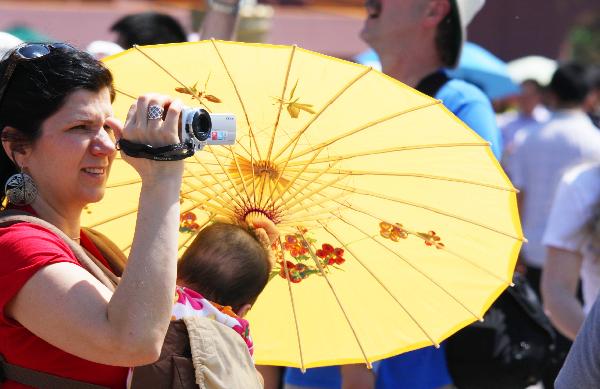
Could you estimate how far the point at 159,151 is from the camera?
1908 mm

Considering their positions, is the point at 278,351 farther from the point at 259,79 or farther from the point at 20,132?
the point at 20,132

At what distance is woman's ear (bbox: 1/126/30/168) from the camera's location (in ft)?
7.06

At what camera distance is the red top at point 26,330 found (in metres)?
1.94

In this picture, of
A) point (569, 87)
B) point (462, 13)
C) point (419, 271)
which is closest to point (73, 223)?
point (419, 271)

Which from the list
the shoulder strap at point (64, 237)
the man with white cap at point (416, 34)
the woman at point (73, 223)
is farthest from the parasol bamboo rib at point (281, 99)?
the man with white cap at point (416, 34)

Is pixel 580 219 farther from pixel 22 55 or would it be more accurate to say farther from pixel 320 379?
pixel 22 55

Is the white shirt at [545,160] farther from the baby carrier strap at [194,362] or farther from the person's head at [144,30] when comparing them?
the baby carrier strap at [194,362]

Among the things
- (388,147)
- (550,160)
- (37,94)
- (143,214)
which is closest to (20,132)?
(37,94)

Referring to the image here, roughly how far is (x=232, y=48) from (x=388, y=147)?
45 cm

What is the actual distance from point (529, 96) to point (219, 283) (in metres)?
9.28

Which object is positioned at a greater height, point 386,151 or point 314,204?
point 386,151

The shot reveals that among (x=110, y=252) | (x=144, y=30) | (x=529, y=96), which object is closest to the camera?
(x=110, y=252)

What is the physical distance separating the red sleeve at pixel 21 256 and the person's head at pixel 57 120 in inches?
6.4

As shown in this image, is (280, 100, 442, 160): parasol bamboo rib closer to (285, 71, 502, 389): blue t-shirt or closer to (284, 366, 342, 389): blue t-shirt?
(285, 71, 502, 389): blue t-shirt
